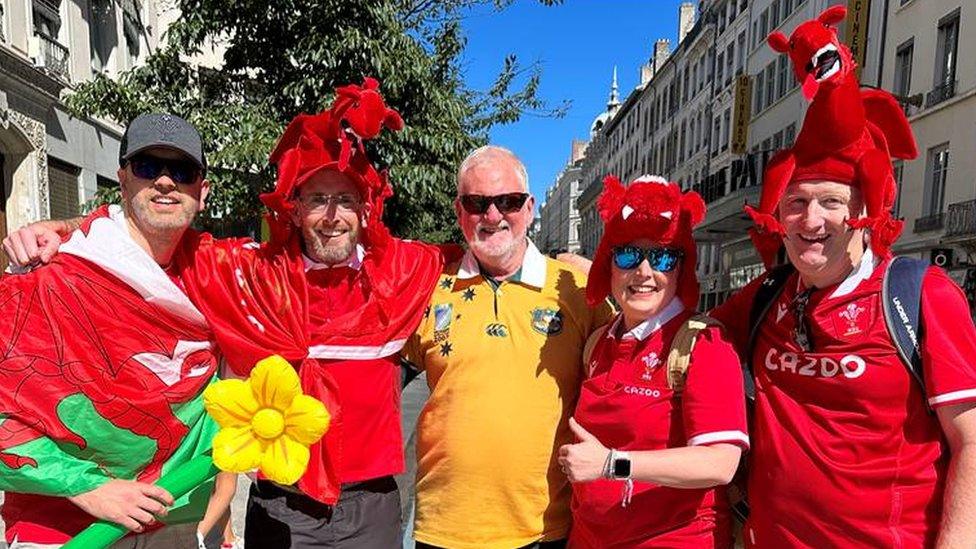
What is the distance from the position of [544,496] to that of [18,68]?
36.6 feet

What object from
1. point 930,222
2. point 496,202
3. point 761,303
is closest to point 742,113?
point 930,222

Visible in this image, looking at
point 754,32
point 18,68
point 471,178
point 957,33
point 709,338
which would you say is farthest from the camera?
point 754,32

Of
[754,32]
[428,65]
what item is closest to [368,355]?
[428,65]

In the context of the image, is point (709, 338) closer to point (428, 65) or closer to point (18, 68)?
point (428, 65)

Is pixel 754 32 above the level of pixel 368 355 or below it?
above

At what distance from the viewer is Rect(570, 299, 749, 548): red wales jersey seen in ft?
6.43

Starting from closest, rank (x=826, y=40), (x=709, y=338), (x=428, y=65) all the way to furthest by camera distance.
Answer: (x=826, y=40) → (x=709, y=338) → (x=428, y=65)

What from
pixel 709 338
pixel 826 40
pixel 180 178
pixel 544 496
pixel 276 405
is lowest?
pixel 544 496

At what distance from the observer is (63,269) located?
84.7 inches

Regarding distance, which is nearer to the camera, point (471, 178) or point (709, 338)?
point (709, 338)

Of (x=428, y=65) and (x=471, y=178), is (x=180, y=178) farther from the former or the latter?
(x=428, y=65)

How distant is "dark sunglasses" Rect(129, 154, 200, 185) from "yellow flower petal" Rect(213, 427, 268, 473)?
3.09 feet

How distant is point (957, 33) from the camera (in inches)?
635

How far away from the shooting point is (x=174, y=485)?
7.09ft
